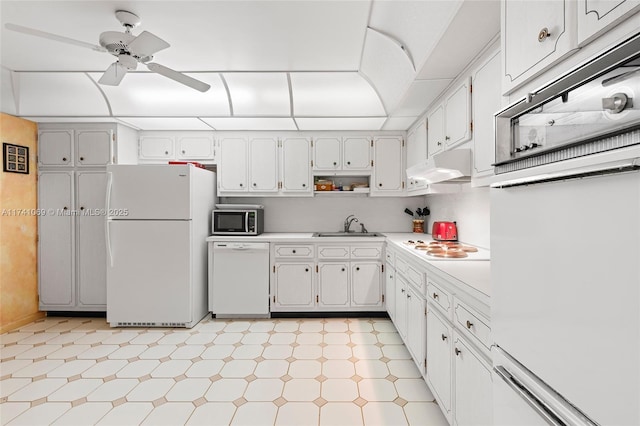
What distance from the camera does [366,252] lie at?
3623 mm

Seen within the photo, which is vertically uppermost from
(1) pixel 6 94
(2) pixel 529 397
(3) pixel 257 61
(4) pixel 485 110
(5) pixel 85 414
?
(3) pixel 257 61

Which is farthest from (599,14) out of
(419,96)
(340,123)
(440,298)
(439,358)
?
(340,123)

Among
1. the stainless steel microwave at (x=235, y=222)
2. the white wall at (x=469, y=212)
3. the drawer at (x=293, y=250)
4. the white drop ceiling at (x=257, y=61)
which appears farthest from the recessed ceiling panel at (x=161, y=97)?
the white wall at (x=469, y=212)

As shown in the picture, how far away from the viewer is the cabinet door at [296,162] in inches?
157

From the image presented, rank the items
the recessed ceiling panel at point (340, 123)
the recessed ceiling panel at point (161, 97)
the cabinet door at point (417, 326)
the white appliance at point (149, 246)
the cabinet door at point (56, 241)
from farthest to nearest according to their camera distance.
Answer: the cabinet door at point (56, 241)
the recessed ceiling panel at point (340, 123)
the white appliance at point (149, 246)
the recessed ceiling panel at point (161, 97)
the cabinet door at point (417, 326)

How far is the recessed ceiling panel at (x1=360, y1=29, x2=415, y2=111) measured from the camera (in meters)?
2.34

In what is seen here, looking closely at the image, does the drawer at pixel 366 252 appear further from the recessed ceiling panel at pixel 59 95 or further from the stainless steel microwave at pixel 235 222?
the recessed ceiling panel at pixel 59 95

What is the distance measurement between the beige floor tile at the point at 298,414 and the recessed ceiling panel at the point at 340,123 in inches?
110

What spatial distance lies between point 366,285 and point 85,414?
2651mm

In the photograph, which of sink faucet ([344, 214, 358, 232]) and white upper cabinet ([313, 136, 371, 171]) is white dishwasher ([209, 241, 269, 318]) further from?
white upper cabinet ([313, 136, 371, 171])

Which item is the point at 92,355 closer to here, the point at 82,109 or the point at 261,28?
the point at 82,109

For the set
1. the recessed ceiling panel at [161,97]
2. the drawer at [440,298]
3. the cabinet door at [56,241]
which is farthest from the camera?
the cabinet door at [56,241]

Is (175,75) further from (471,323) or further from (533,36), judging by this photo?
(471,323)

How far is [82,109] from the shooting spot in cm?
339
